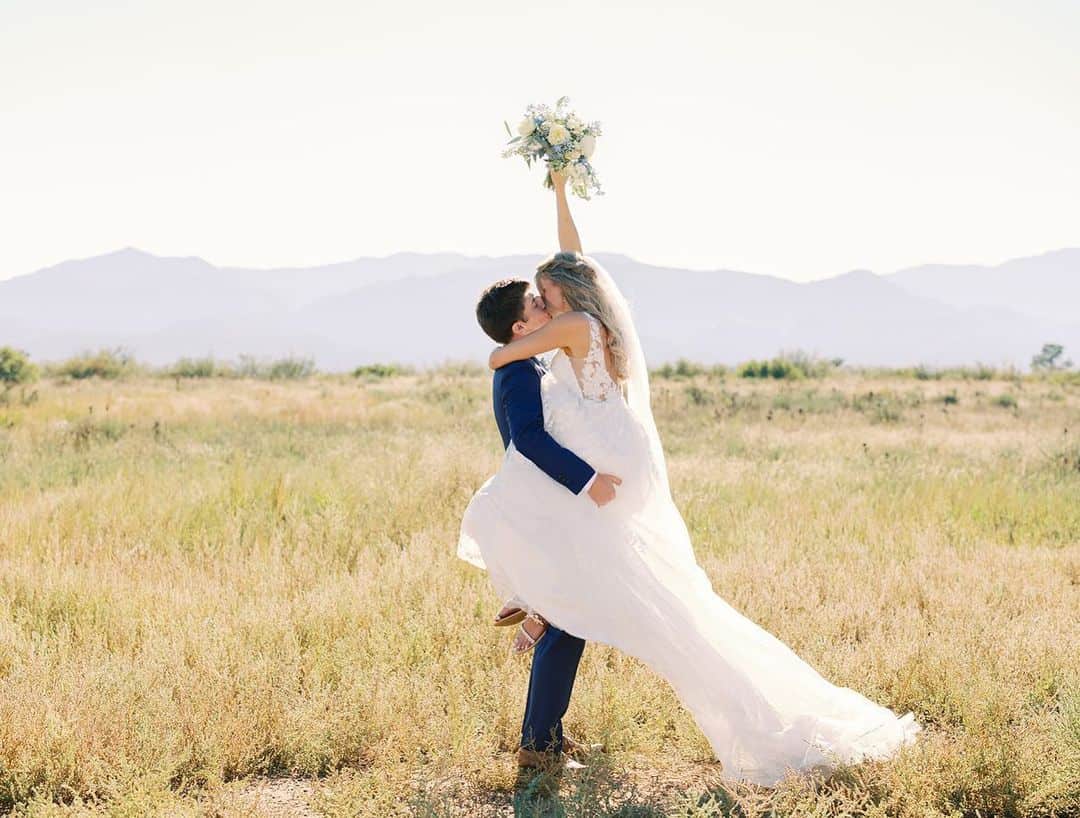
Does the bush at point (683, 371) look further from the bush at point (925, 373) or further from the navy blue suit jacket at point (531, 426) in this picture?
the navy blue suit jacket at point (531, 426)

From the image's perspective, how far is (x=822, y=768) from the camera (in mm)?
4129

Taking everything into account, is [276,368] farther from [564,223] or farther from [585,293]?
[585,293]

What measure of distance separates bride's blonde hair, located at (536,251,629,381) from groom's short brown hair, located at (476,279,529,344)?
4.3 inches

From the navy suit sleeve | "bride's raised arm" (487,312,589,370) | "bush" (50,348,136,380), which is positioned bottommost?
the navy suit sleeve

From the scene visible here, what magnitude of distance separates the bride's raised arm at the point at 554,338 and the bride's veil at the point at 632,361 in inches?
8.1

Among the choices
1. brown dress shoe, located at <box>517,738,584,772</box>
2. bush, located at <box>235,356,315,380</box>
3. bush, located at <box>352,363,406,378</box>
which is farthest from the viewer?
bush, located at <box>352,363,406,378</box>

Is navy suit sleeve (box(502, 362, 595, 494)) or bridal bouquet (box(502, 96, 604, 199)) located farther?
bridal bouquet (box(502, 96, 604, 199))

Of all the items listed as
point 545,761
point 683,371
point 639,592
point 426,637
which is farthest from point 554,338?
point 683,371

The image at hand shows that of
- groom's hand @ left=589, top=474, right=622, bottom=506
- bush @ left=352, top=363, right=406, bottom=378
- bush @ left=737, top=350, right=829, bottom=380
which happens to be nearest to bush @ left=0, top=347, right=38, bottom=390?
bush @ left=352, top=363, right=406, bottom=378

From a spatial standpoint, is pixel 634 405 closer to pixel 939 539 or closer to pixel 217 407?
pixel 939 539

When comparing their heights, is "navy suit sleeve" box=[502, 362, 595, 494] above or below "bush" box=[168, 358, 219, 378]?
below

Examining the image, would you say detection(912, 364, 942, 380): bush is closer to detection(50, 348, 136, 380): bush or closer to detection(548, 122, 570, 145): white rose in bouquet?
detection(50, 348, 136, 380): bush

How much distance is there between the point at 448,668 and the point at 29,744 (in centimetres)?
207

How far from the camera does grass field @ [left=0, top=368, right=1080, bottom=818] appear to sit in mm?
4047
